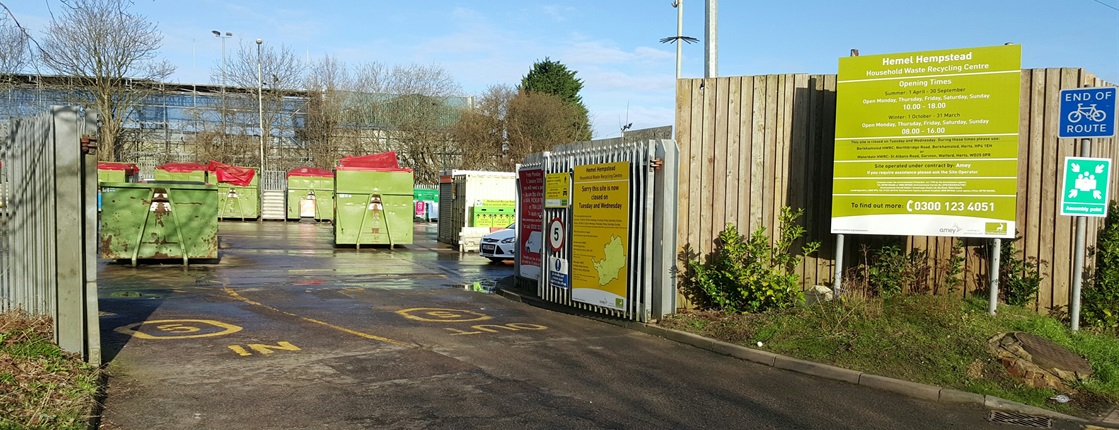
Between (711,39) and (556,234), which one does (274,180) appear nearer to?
(556,234)

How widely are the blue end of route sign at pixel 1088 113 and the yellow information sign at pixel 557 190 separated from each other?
6.43 meters

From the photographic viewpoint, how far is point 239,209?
4075cm

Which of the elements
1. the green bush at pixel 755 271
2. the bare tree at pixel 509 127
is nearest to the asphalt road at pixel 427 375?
the green bush at pixel 755 271

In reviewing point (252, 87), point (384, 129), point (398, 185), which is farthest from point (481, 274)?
point (252, 87)

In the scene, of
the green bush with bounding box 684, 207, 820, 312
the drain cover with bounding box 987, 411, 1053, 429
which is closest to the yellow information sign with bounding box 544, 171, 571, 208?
the green bush with bounding box 684, 207, 820, 312

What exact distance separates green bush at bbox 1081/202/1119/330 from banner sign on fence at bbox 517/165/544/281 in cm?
747

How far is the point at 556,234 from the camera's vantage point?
12.8 m

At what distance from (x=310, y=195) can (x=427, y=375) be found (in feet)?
117

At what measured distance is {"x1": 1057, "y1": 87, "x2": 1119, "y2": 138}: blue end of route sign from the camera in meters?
8.82

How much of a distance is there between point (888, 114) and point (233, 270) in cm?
1342

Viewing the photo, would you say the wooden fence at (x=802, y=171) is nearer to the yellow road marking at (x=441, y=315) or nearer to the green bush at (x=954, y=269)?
the green bush at (x=954, y=269)

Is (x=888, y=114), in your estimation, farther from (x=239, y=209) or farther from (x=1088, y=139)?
(x=239, y=209)

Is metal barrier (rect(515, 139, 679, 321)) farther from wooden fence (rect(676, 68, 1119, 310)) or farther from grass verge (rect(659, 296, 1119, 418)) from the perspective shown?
grass verge (rect(659, 296, 1119, 418))

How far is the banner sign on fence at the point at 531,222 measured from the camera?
45.0 ft
